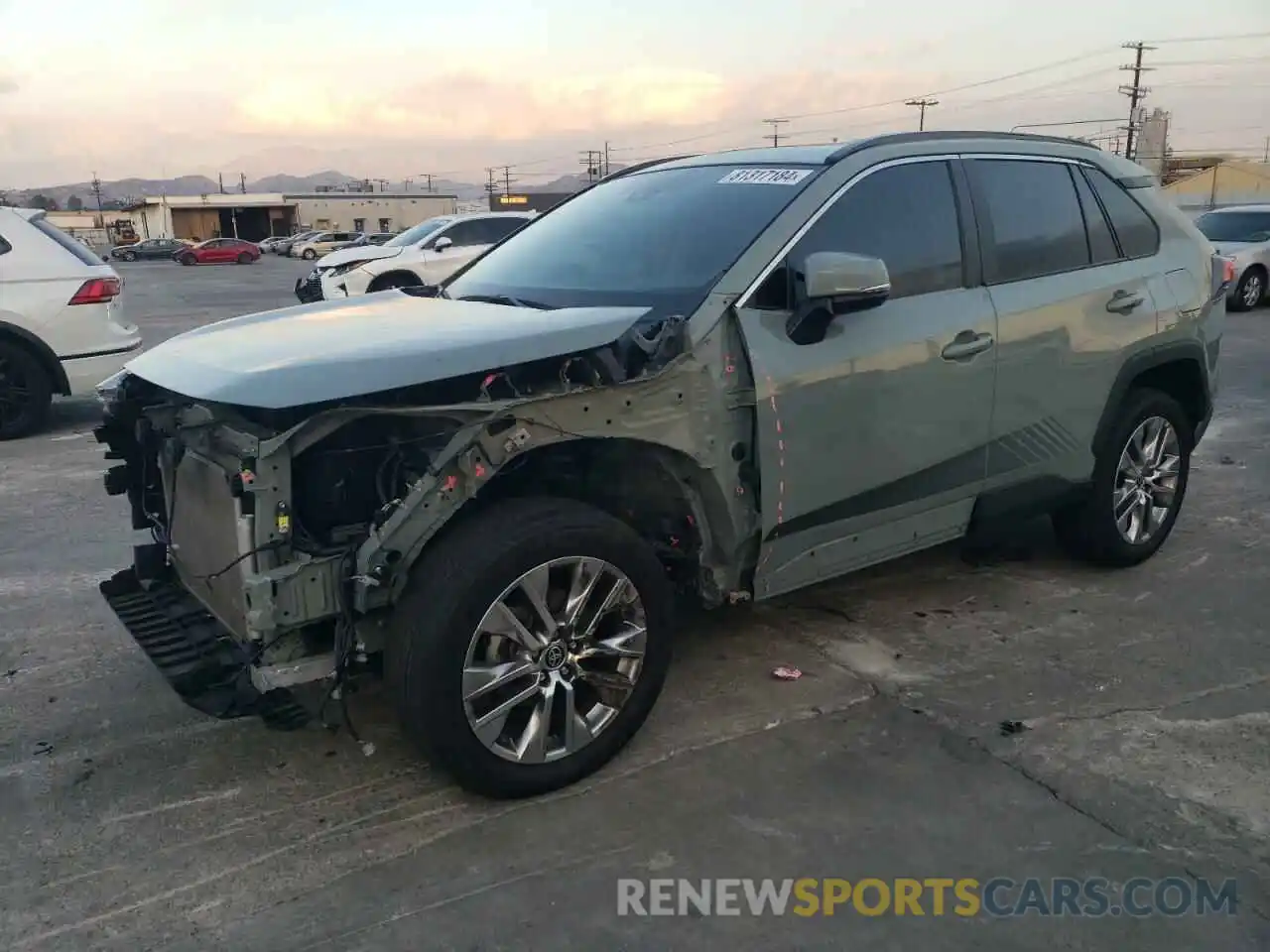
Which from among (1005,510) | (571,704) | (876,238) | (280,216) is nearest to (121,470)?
(571,704)

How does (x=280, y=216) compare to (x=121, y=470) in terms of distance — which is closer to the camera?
(x=121, y=470)

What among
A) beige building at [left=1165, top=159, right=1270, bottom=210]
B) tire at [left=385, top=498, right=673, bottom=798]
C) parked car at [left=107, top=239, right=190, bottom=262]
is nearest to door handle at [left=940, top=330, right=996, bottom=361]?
tire at [left=385, top=498, right=673, bottom=798]

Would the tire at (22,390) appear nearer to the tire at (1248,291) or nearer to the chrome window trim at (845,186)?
the chrome window trim at (845,186)

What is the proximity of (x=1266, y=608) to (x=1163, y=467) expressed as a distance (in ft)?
2.70

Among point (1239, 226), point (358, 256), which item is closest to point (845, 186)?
point (358, 256)

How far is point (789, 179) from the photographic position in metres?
3.83

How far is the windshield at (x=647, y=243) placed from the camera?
3.67m

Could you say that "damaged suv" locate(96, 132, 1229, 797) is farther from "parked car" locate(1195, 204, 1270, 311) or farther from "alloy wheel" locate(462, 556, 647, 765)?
"parked car" locate(1195, 204, 1270, 311)

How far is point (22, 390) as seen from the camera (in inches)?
316

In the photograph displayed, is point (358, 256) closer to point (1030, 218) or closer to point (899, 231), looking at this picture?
point (1030, 218)

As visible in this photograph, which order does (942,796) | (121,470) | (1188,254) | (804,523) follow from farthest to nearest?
1. (1188,254)
2. (121,470)
3. (804,523)
4. (942,796)

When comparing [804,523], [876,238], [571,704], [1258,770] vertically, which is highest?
[876,238]

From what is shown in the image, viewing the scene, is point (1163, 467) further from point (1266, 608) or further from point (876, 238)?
point (876, 238)

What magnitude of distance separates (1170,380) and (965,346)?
1794 mm
